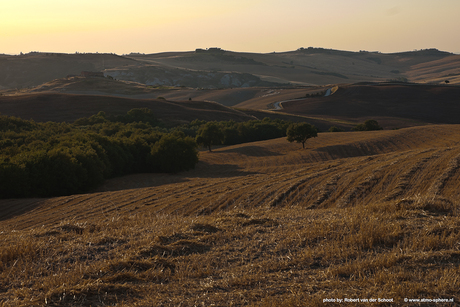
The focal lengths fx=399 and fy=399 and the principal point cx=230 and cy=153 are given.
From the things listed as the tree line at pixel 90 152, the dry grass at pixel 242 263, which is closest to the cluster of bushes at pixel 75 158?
the tree line at pixel 90 152

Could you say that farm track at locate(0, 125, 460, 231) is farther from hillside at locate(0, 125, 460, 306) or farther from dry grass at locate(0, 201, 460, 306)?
dry grass at locate(0, 201, 460, 306)

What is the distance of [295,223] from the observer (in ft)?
36.1

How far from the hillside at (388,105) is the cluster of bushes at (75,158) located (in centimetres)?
7530

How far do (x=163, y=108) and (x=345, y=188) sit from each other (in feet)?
338

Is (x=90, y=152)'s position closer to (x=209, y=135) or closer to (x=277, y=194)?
(x=277, y=194)

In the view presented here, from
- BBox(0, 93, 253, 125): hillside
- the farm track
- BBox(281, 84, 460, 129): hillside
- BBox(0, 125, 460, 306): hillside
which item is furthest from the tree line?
BBox(281, 84, 460, 129): hillside

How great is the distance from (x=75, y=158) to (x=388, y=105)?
13092 cm

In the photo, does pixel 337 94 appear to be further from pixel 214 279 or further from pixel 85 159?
pixel 214 279

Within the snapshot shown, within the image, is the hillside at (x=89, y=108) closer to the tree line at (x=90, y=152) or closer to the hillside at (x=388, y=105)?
the tree line at (x=90, y=152)

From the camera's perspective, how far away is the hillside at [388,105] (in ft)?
425

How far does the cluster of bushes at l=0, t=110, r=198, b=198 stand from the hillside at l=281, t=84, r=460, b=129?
247 ft

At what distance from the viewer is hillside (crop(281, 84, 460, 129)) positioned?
130 metres

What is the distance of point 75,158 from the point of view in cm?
4266

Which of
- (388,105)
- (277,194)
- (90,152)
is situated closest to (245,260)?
(277,194)
